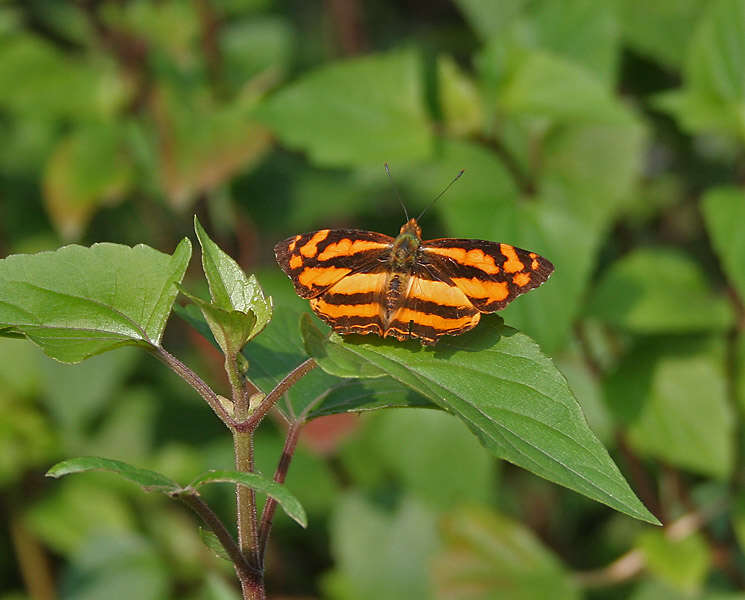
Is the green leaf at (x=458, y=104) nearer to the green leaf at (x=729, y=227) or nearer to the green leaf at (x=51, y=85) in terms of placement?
the green leaf at (x=729, y=227)

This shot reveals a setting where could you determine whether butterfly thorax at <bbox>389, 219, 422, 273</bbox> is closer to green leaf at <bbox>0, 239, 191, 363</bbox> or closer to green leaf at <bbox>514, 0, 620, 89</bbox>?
green leaf at <bbox>0, 239, 191, 363</bbox>

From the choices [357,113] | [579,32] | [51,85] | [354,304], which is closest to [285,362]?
[354,304]

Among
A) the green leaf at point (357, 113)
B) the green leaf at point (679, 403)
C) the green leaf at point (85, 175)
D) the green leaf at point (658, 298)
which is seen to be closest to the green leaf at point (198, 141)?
the green leaf at point (85, 175)

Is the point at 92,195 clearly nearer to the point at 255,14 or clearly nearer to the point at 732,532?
the point at 255,14

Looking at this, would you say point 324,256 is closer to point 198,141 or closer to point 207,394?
point 207,394

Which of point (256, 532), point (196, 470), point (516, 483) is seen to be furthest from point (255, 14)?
point (256, 532)

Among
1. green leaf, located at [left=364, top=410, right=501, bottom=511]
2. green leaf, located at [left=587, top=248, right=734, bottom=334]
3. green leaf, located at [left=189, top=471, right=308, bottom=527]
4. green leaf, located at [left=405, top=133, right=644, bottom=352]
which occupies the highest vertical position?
green leaf, located at [left=189, top=471, right=308, bottom=527]

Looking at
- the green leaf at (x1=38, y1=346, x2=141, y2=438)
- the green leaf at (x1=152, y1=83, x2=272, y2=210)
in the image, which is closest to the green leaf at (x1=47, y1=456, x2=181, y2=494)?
the green leaf at (x1=152, y1=83, x2=272, y2=210)
